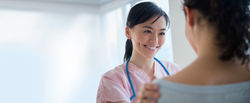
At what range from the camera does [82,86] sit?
3.86 meters

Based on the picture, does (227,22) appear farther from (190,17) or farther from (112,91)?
(112,91)

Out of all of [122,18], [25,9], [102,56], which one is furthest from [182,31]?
[25,9]

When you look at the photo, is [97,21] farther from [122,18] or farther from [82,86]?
[82,86]

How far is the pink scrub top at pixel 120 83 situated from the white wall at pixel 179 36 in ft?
2.33

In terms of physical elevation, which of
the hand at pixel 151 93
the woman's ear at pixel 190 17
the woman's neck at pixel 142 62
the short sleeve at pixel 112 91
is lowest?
the short sleeve at pixel 112 91

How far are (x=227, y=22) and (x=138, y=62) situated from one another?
0.93 m

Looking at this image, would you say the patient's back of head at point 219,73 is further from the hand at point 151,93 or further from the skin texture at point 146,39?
the skin texture at point 146,39

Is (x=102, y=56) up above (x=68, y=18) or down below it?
below

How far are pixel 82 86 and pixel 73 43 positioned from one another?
1.89ft

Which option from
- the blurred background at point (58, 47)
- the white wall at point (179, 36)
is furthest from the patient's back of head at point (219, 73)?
the blurred background at point (58, 47)

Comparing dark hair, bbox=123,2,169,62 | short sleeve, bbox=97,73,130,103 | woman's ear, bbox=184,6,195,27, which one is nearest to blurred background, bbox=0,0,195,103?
dark hair, bbox=123,2,169,62

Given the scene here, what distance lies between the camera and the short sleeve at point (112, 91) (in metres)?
1.37

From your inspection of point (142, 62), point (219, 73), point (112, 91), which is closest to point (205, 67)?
point (219, 73)

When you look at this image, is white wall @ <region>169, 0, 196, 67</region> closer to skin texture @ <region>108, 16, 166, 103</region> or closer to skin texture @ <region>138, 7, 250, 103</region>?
skin texture @ <region>108, 16, 166, 103</region>
